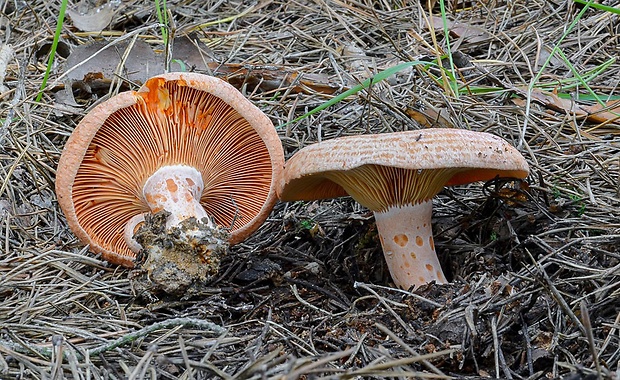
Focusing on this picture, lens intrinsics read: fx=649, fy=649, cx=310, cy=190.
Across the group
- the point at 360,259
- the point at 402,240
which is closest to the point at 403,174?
the point at 402,240

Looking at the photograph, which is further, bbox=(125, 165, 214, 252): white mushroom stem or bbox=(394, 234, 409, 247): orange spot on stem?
bbox=(125, 165, 214, 252): white mushroom stem

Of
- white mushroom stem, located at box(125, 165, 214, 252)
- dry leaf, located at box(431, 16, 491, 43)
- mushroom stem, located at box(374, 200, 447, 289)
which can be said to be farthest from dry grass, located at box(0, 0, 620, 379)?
white mushroom stem, located at box(125, 165, 214, 252)

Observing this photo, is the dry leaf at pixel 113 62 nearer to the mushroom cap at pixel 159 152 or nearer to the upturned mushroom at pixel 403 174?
the mushroom cap at pixel 159 152

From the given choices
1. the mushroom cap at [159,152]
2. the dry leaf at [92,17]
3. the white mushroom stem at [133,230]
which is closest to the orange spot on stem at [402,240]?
the mushroom cap at [159,152]

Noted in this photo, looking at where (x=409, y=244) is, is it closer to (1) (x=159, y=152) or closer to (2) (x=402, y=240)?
(2) (x=402, y=240)

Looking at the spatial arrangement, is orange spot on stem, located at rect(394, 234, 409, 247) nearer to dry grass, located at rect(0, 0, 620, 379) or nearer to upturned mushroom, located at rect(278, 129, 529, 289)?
upturned mushroom, located at rect(278, 129, 529, 289)

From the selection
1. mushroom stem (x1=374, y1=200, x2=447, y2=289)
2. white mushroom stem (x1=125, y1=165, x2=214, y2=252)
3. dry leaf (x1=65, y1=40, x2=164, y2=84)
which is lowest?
mushroom stem (x1=374, y1=200, x2=447, y2=289)

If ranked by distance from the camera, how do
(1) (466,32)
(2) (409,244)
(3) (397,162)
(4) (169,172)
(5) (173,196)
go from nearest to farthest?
(3) (397,162)
(2) (409,244)
(5) (173,196)
(4) (169,172)
(1) (466,32)
